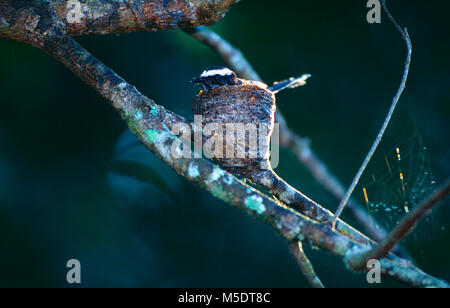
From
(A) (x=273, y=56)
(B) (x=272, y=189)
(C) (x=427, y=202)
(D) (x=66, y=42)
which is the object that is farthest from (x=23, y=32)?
(A) (x=273, y=56)

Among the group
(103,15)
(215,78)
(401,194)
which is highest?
(215,78)

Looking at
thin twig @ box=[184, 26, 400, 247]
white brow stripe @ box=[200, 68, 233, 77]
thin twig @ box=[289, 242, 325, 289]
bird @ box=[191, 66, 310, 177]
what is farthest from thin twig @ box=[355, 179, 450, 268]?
thin twig @ box=[184, 26, 400, 247]

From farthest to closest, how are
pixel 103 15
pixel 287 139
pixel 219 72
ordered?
pixel 287 139
pixel 219 72
pixel 103 15

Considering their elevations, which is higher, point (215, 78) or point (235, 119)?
point (215, 78)

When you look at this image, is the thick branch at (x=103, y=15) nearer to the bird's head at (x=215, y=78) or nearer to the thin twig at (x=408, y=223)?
the bird's head at (x=215, y=78)

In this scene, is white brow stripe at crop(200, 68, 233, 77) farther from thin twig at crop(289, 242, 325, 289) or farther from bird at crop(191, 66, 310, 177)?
thin twig at crop(289, 242, 325, 289)

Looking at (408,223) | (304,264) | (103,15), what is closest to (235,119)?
(103,15)

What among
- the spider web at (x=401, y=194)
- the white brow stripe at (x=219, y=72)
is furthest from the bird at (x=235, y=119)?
the spider web at (x=401, y=194)

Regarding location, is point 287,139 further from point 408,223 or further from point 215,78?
point 408,223
